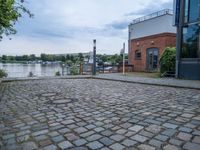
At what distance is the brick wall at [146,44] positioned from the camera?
21781mm

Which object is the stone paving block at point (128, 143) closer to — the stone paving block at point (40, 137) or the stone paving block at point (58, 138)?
the stone paving block at point (58, 138)

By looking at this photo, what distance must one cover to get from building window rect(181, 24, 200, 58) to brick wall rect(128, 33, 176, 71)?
27.5 ft

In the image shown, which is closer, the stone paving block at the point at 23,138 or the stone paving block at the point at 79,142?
the stone paving block at the point at 79,142

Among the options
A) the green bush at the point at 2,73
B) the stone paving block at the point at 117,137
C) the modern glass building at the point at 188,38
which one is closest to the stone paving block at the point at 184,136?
the stone paving block at the point at 117,137

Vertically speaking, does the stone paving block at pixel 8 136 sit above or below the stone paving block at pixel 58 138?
below

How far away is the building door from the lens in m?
22.9

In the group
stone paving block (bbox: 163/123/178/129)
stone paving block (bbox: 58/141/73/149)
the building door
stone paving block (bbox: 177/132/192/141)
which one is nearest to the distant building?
the building door

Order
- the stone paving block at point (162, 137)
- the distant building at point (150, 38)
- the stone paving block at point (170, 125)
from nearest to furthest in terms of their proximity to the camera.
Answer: the stone paving block at point (162, 137)
the stone paving block at point (170, 125)
the distant building at point (150, 38)

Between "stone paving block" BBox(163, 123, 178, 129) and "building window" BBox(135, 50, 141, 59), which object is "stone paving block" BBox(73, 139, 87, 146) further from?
"building window" BBox(135, 50, 141, 59)

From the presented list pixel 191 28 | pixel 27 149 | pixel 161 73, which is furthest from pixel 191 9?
pixel 27 149

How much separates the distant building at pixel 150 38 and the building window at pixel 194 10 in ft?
29.4

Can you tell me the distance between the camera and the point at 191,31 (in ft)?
41.6

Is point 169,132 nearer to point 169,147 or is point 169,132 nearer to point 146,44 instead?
point 169,147

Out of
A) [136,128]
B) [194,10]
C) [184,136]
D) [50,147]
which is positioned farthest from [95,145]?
[194,10]
